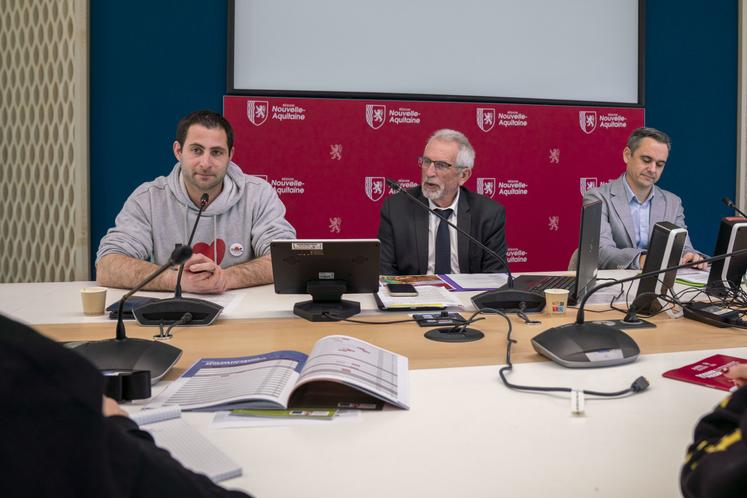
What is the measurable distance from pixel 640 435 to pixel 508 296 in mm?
943

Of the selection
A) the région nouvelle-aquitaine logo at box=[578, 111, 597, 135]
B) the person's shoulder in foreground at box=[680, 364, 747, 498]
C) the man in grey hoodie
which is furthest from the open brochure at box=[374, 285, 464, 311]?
the région nouvelle-aquitaine logo at box=[578, 111, 597, 135]

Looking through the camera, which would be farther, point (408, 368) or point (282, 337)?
point (282, 337)

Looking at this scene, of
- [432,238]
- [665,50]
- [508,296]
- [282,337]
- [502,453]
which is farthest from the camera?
[665,50]

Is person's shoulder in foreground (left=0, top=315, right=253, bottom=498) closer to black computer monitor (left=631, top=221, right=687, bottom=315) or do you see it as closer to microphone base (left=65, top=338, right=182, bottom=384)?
microphone base (left=65, top=338, right=182, bottom=384)

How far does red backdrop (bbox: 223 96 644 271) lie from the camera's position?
146 inches

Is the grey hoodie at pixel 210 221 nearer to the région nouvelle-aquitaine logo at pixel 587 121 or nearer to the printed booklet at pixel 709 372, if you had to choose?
the printed booklet at pixel 709 372

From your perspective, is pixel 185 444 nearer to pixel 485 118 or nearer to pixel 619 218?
pixel 619 218

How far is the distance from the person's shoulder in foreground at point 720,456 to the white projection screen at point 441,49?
10.9 feet

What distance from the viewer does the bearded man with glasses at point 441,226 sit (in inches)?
118

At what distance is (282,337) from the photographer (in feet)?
5.32

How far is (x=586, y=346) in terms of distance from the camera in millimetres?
1380

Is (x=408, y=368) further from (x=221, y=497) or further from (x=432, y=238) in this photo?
(x=432, y=238)

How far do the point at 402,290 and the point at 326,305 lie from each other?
31cm

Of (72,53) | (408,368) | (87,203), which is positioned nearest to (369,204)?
(87,203)
